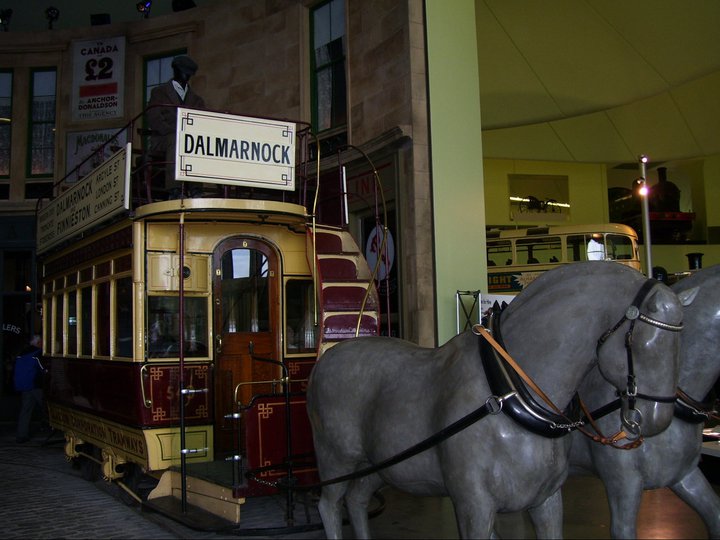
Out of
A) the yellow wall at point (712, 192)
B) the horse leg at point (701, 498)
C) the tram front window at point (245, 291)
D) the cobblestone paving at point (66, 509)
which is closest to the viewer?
the horse leg at point (701, 498)

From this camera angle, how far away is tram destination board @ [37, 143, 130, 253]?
23.8 feet

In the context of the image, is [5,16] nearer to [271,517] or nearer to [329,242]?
[329,242]

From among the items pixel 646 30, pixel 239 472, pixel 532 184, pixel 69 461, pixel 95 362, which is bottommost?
pixel 69 461

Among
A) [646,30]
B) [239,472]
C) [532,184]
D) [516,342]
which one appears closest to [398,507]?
[239,472]

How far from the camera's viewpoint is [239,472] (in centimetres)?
605

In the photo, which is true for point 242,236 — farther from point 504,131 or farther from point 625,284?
point 504,131

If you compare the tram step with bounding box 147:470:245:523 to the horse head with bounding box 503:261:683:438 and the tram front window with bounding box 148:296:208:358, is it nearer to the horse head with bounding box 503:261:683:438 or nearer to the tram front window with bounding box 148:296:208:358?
the tram front window with bounding box 148:296:208:358

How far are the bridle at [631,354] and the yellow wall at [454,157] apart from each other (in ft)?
21.4

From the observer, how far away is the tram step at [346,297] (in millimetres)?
6812

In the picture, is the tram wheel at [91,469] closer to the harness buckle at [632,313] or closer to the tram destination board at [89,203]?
the tram destination board at [89,203]

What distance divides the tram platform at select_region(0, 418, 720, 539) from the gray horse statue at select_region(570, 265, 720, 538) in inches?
33.4

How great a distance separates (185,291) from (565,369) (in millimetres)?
4650

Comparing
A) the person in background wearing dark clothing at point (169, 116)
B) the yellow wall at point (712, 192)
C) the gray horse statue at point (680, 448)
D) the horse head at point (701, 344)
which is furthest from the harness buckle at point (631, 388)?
the yellow wall at point (712, 192)

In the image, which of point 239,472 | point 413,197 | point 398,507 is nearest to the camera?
point 239,472
